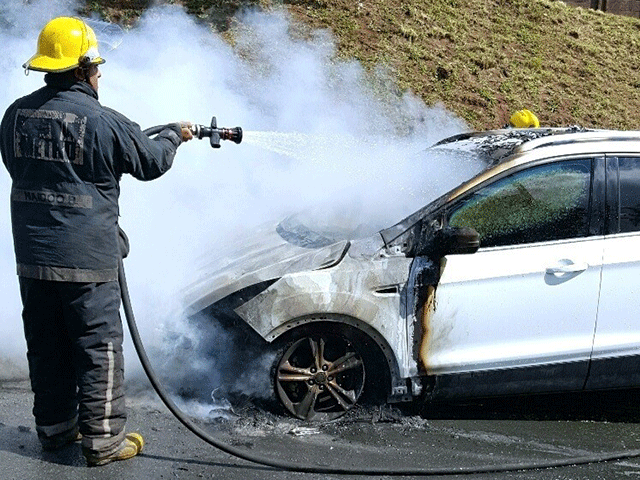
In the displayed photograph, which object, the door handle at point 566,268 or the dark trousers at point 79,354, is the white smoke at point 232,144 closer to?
the dark trousers at point 79,354

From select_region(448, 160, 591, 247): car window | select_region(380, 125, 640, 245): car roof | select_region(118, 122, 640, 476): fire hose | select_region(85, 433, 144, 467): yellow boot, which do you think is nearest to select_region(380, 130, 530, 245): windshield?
select_region(380, 125, 640, 245): car roof

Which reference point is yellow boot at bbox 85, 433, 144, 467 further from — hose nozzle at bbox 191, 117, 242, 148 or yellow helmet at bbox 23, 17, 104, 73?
yellow helmet at bbox 23, 17, 104, 73

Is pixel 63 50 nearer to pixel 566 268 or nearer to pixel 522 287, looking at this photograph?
pixel 522 287

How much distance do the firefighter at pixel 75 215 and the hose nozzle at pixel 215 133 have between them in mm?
461

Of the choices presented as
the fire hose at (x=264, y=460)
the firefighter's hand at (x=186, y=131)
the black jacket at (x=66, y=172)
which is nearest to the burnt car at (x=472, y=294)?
the fire hose at (x=264, y=460)

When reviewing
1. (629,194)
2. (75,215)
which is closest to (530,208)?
(629,194)

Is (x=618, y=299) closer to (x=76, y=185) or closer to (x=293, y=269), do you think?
(x=293, y=269)

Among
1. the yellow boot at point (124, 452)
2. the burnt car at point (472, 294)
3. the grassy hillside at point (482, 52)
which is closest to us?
the yellow boot at point (124, 452)

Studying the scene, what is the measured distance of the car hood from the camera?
5043 millimetres

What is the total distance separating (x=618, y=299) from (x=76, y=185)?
304 cm

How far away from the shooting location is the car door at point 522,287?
5.07 meters

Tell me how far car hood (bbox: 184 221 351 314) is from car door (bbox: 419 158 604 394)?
26.1 inches

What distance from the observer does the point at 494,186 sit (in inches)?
204

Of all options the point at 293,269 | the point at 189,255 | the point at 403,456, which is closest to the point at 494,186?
the point at 293,269
